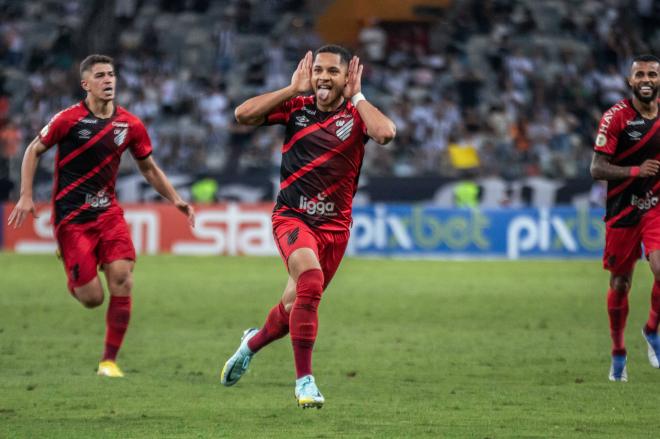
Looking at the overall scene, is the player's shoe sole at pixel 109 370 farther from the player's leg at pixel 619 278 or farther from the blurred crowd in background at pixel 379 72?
the blurred crowd in background at pixel 379 72

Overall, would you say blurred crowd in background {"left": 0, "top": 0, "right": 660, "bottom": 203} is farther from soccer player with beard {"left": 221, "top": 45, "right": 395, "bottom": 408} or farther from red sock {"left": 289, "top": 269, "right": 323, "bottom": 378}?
red sock {"left": 289, "top": 269, "right": 323, "bottom": 378}

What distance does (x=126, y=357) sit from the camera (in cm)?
1162

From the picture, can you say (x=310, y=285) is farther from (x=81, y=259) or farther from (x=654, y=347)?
(x=654, y=347)

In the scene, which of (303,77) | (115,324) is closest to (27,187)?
(115,324)

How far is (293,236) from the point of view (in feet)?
27.7

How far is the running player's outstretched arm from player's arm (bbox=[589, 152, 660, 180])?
2346 millimetres

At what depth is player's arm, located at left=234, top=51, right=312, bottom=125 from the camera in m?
8.28

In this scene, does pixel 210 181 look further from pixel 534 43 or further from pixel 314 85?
pixel 314 85

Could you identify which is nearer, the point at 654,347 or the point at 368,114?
the point at 368,114

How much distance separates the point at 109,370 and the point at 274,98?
3.15 m

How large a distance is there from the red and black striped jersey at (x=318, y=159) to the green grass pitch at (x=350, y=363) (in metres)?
1.37

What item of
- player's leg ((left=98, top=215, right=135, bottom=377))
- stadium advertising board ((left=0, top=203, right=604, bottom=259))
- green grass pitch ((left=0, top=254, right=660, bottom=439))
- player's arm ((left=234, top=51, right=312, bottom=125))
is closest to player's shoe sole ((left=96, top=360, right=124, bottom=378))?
player's leg ((left=98, top=215, right=135, bottom=377))

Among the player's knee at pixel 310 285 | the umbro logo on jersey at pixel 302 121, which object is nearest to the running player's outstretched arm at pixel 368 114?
the umbro logo on jersey at pixel 302 121

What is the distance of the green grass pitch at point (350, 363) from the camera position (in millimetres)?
8008
